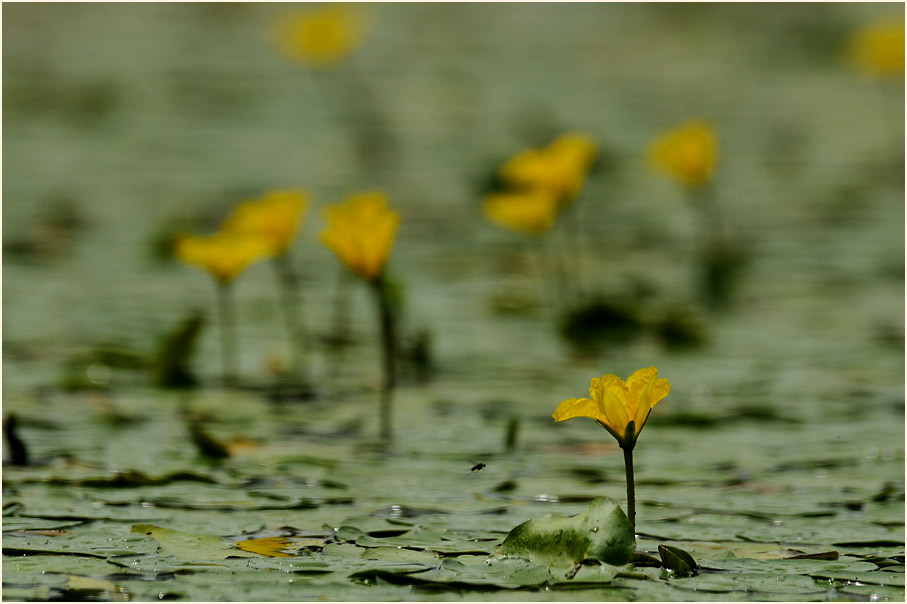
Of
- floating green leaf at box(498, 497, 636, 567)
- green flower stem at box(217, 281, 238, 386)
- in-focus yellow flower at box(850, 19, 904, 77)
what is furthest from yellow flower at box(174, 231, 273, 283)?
in-focus yellow flower at box(850, 19, 904, 77)

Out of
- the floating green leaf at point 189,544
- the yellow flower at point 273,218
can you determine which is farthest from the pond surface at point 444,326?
the yellow flower at point 273,218

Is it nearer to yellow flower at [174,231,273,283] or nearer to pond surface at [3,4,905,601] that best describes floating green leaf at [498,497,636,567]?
pond surface at [3,4,905,601]

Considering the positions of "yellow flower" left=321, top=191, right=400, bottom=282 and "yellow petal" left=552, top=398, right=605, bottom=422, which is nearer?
"yellow petal" left=552, top=398, right=605, bottom=422

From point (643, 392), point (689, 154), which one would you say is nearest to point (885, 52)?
point (689, 154)

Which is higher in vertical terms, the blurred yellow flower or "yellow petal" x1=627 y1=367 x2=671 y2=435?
the blurred yellow flower

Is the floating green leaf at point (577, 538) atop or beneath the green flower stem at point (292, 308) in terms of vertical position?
beneath

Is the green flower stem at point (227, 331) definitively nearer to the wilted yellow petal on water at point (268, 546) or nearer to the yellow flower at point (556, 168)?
the yellow flower at point (556, 168)

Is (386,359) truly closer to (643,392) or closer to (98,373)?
(98,373)
